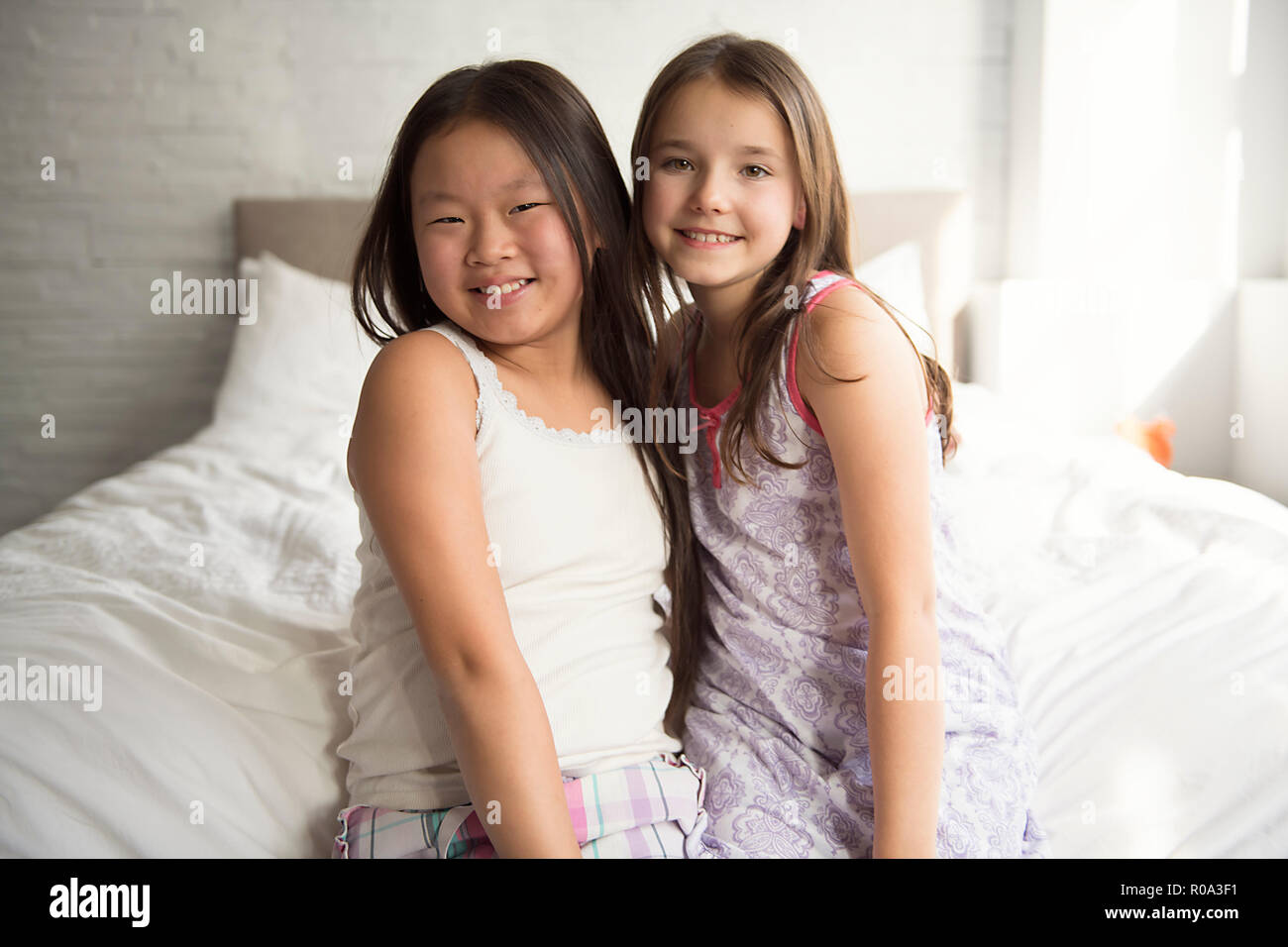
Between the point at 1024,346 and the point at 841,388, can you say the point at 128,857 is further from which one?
the point at 1024,346

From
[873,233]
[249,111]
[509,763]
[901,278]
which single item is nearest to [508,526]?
[509,763]

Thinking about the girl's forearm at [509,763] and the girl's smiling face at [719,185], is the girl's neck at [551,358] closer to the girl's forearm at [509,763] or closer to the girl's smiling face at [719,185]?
the girl's smiling face at [719,185]

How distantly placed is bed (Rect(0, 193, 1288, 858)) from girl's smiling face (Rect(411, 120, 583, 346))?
1.42ft

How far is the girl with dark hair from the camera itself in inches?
30.2

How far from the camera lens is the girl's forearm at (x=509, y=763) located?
2.46 feet

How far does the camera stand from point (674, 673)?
3.22ft

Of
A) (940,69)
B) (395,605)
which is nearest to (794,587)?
(395,605)

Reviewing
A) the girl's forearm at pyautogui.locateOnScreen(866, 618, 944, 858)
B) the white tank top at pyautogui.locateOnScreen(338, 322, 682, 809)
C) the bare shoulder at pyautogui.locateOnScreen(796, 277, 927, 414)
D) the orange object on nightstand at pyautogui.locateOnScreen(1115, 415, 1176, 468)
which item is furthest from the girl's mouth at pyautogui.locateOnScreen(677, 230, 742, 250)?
the orange object on nightstand at pyautogui.locateOnScreen(1115, 415, 1176, 468)

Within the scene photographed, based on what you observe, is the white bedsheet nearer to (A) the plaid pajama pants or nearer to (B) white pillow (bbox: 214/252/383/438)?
(A) the plaid pajama pants

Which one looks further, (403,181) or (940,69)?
(940,69)

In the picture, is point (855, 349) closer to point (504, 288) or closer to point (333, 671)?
point (504, 288)
